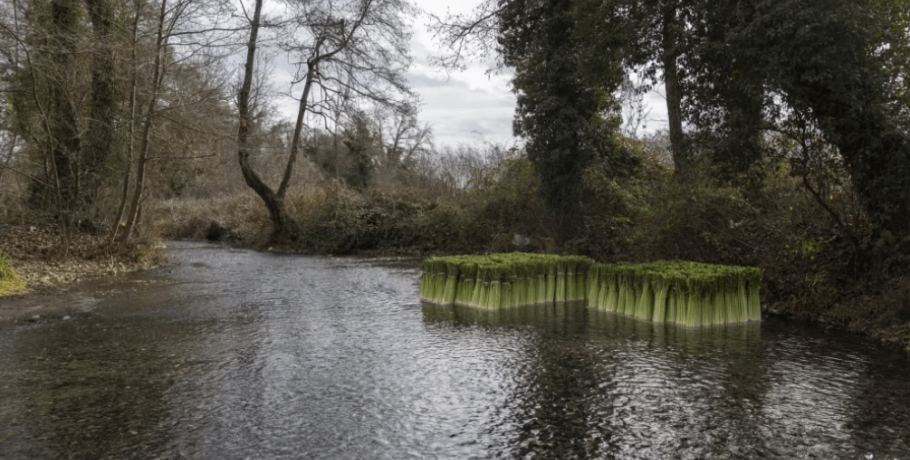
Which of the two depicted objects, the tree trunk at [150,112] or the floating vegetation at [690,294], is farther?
the tree trunk at [150,112]

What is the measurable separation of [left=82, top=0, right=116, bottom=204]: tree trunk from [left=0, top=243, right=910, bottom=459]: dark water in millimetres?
7367

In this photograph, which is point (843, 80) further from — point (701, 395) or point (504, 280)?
point (504, 280)

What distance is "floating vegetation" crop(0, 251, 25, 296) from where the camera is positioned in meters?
11.4

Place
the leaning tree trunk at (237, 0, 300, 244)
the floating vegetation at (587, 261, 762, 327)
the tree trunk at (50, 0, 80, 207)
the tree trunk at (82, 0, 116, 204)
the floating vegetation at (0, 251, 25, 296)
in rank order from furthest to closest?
the leaning tree trunk at (237, 0, 300, 244), the tree trunk at (82, 0, 116, 204), the tree trunk at (50, 0, 80, 207), the floating vegetation at (0, 251, 25, 296), the floating vegetation at (587, 261, 762, 327)

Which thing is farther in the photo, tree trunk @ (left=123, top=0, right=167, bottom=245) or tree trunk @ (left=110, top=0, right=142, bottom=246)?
tree trunk @ (left=123, top=0, right=167, bottom=245)

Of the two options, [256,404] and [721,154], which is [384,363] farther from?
[721,154]

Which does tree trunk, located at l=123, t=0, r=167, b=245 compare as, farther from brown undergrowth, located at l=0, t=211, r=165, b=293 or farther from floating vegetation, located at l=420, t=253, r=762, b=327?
floating vegetation, located at l=420, t=253, r=762, b=327

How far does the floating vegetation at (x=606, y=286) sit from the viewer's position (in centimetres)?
862

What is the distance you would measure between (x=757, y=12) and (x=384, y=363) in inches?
274

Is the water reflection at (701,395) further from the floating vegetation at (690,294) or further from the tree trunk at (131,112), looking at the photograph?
the tree trunk at (131,112)

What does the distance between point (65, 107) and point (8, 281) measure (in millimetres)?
4987

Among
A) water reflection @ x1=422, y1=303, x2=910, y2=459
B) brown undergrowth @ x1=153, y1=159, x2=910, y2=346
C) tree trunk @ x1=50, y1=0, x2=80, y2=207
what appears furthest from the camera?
tree trunk @ x1=50, y1=0, x2=80, y2=207

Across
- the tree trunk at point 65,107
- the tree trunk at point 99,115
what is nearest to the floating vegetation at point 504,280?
the tree trunk at point 65,107

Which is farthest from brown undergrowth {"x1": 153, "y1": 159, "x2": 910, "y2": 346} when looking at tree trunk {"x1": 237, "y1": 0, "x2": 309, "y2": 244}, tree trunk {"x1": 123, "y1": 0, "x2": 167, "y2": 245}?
tree trunk {"x1": 123, "y1": 0, "x2": 167, "y2": 245}
